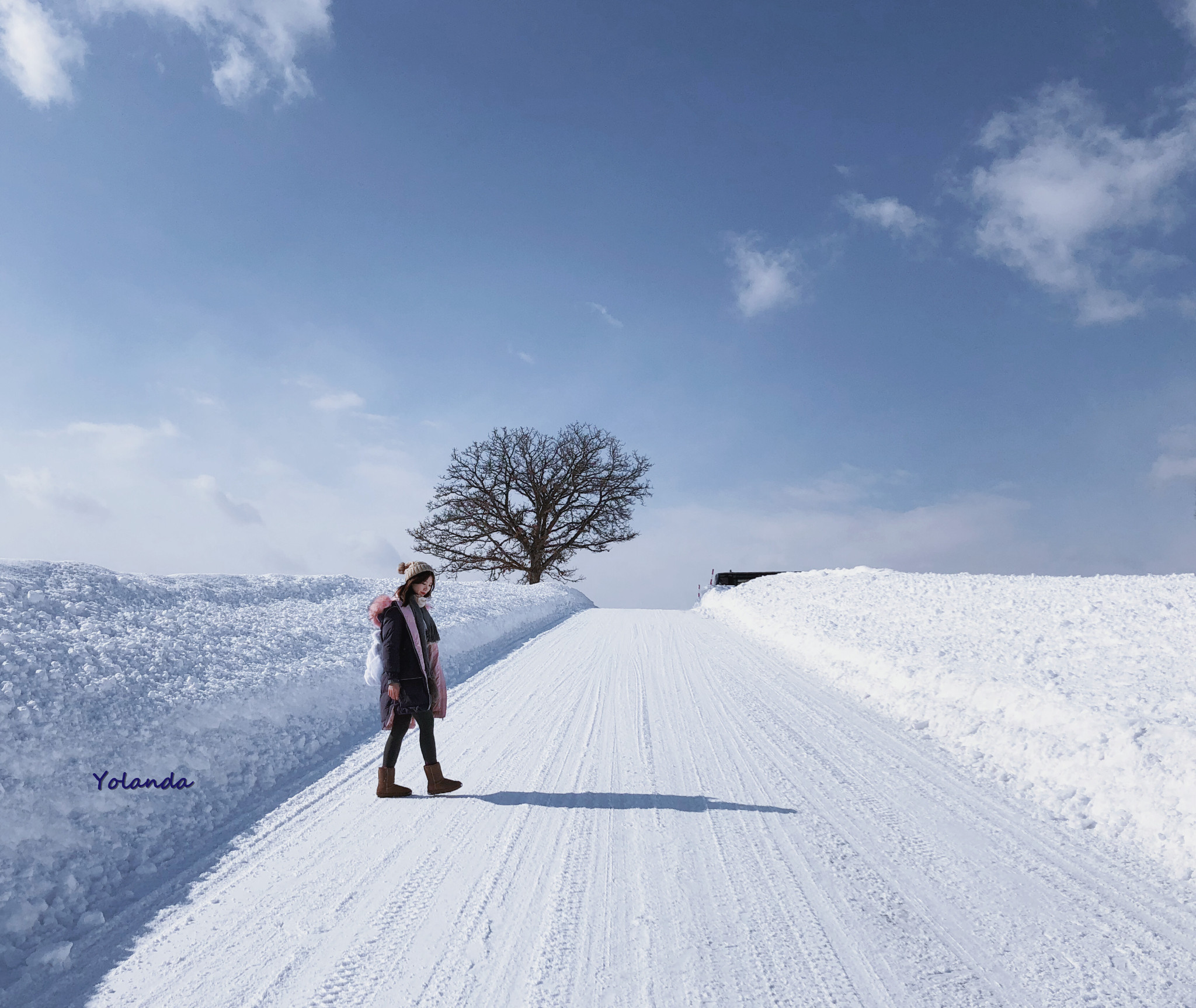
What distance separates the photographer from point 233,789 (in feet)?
16.0

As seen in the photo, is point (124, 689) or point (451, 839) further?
point (124, 689)

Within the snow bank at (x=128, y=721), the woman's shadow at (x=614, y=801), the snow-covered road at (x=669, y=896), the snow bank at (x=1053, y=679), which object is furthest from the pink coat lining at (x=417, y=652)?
the snow bank at (x=1053, y=679)

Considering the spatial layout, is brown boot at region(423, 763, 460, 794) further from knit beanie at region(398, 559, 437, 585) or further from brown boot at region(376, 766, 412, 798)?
knit beanie at region(398, 559, 437, 585)

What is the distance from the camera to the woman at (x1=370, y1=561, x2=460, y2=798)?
15.8ft

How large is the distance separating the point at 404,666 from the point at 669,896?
2.67 meters

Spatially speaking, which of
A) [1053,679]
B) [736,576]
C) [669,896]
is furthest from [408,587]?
[736,576]

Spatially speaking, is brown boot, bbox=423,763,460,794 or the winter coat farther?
the winter coat

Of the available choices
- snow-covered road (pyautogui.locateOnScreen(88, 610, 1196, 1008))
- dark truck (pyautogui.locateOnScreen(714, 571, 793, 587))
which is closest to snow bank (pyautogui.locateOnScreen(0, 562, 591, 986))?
snow-covered road (pyautogui.locateOnScreen(88, 610, 1196, 1008))

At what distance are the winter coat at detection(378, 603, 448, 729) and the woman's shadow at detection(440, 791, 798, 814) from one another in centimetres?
74

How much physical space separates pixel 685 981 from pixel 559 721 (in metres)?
4.14

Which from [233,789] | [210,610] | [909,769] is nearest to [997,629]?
[909,769]

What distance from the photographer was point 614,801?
14.8 ft

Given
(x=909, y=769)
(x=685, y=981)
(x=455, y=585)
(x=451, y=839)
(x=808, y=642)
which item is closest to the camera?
(x=685, y=981)

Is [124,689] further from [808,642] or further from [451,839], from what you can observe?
[808,642]
